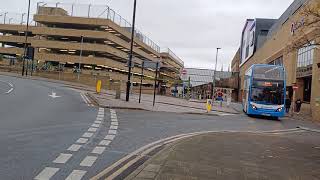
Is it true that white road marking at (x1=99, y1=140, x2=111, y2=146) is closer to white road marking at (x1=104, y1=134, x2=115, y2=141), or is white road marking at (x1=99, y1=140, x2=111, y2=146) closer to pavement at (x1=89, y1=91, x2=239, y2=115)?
white road marking at (x1=104, y1=134, x2=115, y2=141)

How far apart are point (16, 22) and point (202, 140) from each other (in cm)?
8346

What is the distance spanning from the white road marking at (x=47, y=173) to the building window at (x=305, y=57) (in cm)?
3566

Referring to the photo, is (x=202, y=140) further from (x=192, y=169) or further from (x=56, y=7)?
(x=56, y=7)

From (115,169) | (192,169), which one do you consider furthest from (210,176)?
(115,169)

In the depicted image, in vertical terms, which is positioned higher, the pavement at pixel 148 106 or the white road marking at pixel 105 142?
the pavement at pixel 148 106

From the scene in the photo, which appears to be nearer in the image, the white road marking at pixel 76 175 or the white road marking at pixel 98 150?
the white road marking at pixel 76 175

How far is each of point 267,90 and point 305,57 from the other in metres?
15.2

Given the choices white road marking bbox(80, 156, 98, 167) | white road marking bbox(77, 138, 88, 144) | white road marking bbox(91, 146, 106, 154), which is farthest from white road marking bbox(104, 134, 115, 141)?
white road marking bbox(80, 156, 98, 167)

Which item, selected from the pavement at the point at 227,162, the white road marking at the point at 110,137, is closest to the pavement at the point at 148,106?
the white road marking at the point at 110,137

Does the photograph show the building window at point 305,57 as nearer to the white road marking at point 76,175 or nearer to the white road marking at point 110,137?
the white road marking at point 110,137

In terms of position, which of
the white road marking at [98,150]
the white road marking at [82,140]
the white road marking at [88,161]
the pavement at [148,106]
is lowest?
the white road marking at [88,161]

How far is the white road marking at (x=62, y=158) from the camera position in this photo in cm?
860

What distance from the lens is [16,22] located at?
90.6 metres

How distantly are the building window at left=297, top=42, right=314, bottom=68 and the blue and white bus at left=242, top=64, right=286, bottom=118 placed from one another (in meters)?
10.2
